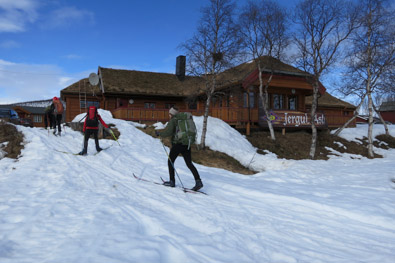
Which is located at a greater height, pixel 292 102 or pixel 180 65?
pixel 180 65

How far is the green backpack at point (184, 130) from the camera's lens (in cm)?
550

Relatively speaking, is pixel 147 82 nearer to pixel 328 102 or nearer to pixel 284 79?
pixel 284 79

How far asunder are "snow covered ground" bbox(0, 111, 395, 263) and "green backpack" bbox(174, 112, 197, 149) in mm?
1168

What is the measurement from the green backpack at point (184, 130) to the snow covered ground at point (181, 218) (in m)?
1.17

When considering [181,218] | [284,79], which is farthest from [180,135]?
[284,79]

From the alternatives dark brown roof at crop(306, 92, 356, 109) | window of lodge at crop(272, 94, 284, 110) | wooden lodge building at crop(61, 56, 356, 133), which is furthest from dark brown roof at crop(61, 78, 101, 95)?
dark brown roof at crop(306, 92, 356, 109)

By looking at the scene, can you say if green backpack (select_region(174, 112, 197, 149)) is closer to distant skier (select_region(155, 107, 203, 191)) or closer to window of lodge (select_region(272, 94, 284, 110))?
distant skier (select_region(155, 107, 203, 191))

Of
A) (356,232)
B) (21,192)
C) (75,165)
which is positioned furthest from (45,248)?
(75,165)

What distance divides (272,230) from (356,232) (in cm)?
128

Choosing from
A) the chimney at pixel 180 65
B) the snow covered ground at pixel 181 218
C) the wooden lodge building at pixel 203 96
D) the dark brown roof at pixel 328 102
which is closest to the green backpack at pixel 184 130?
the snow covered ground at pixel 181 218

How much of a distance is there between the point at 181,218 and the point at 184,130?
213 cm

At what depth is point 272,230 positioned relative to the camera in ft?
11.9

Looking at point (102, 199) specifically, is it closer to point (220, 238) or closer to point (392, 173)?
point (220, 238)

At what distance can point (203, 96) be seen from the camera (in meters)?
22.1
